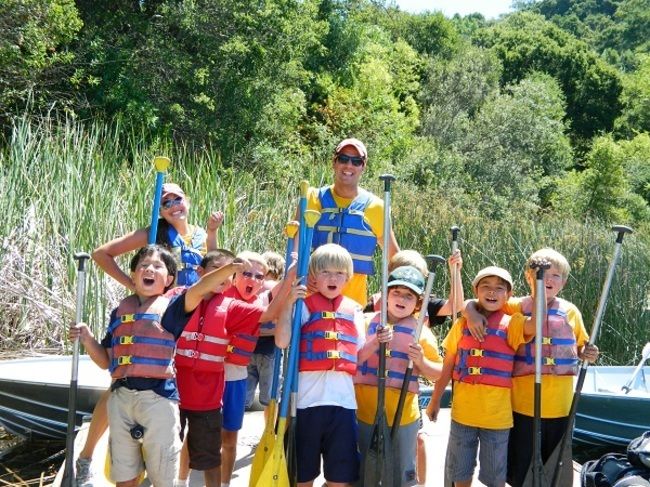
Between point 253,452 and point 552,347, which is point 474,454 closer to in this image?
point 552,347

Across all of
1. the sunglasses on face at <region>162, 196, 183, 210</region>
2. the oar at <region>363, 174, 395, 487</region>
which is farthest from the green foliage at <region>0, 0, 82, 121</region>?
the oar at <region>363, 174, 395, 487</region>

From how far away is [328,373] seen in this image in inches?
143

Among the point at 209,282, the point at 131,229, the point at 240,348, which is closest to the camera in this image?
the point at 209,282

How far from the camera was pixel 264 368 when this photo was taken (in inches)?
187

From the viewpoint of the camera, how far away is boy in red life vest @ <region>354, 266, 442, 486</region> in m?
3.78

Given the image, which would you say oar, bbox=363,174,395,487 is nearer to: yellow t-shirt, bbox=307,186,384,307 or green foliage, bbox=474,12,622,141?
yellow t-shirt, bbox=307,186,384,307

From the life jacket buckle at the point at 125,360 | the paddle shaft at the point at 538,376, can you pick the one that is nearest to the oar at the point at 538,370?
the paddle shaft at the point at 538,376

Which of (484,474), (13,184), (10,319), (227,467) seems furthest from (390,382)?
(13,184)

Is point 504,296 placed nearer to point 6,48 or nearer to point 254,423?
point 254,423

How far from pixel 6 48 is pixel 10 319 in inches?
161

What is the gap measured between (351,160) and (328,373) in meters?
1.16

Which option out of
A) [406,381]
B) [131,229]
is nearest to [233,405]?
[406,381]

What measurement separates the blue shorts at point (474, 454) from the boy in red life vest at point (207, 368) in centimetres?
107

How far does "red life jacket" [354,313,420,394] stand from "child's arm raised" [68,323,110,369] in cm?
113
